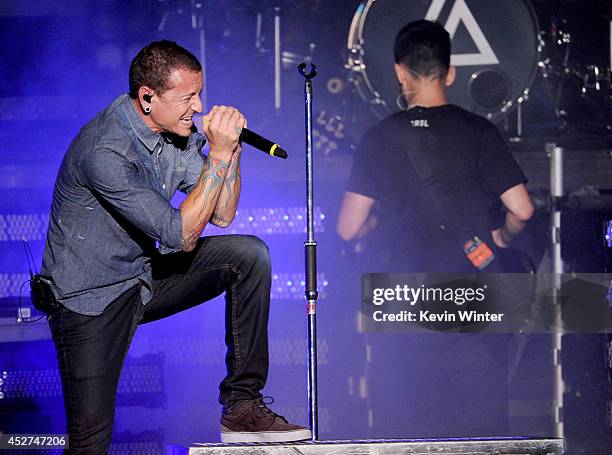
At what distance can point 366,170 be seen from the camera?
4.41 m

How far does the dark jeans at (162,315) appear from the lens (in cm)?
275

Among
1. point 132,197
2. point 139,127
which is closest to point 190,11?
point 139,127

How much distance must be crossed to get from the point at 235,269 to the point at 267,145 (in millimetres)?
440

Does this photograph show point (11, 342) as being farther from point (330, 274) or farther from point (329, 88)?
point (329, 88)

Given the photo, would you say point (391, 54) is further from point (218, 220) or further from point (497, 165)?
point (218, 220)

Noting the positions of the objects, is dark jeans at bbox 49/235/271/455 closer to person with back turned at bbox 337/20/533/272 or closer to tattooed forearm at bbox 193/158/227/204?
tattooed forearm at bbox 193/158/227/204

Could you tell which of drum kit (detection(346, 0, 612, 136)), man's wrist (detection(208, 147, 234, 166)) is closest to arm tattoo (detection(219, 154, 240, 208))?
man's wrist (detection(208, 147, 234, 166))

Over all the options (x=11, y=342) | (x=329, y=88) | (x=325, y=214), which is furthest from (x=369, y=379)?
(x=11, y=342)

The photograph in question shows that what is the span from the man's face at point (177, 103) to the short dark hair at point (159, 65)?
0.02m

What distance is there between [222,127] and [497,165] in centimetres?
208

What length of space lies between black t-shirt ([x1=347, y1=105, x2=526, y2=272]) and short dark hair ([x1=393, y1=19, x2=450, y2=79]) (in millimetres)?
208

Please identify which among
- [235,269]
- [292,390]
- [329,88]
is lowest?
[292,390]

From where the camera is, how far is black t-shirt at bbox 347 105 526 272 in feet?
14.4

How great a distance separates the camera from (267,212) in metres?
4.45
